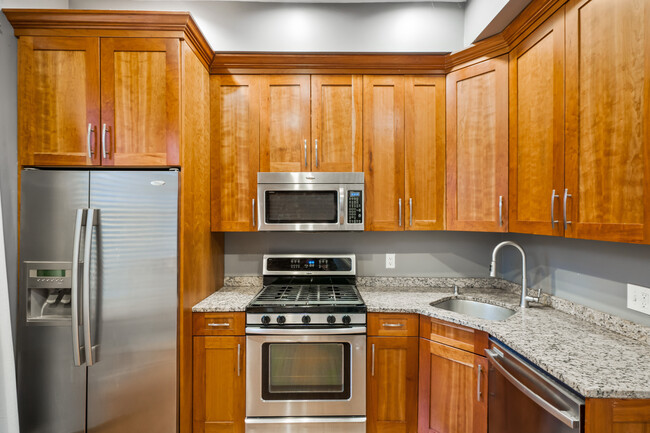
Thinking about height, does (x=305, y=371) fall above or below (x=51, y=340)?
below

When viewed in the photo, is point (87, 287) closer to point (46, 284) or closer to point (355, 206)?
point (46, 284)

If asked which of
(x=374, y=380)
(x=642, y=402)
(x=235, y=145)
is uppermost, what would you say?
(x=235, y=145)

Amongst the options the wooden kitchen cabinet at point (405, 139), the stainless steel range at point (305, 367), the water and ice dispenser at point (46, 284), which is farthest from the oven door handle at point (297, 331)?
the water and ice dispenser at point (46, 284)

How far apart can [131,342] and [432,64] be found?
259cm

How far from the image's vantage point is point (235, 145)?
2.30 m

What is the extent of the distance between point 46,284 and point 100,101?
106 cm

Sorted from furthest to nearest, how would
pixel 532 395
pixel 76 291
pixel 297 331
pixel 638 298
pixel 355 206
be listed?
1. pixel 355 206
2. pixel 297 331
3. pixel 76 291
4. pixel 638 298
5. pixel 532 395

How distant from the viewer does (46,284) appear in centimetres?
177

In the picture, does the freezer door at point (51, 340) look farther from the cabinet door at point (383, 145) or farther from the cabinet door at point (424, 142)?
the cabinet door at point (424, 142)

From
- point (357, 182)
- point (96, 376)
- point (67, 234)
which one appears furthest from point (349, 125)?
point (96, 376)

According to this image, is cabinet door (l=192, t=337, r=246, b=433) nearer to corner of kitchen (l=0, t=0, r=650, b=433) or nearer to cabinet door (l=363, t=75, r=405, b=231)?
corner of kitchen (l=0, t=0, r=650, b=433)

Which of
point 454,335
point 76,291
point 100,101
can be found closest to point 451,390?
point 454,335

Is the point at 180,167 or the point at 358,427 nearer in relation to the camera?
the point at 180,167

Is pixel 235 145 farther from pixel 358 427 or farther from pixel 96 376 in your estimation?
pixel 358 427
